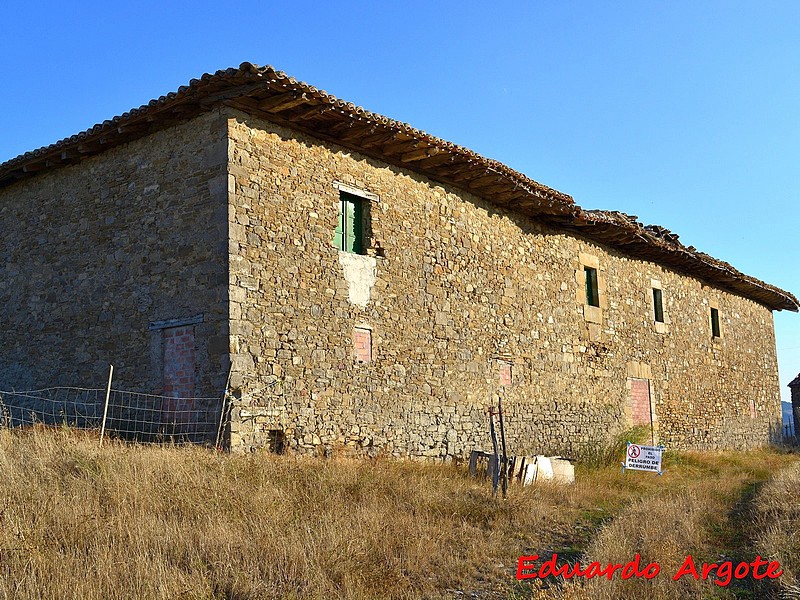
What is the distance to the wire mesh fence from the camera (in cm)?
940

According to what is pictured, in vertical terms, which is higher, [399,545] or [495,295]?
[495,295]

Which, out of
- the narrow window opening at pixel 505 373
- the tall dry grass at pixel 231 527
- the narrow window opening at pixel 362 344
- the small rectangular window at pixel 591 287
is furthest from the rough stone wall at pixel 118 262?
the small rectangular window at pixel 591 287

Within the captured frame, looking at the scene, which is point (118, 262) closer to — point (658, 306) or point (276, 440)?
point (276, 440)

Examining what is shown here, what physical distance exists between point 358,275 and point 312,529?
5.05m

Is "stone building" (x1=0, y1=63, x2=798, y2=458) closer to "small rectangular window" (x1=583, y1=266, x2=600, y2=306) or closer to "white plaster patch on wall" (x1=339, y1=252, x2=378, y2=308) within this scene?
"white plaster patch on wall" (x1=339, y1=252, x2=378, y2=308)

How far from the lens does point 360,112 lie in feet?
33.3

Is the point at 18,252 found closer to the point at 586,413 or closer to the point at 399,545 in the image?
the point at 399,545

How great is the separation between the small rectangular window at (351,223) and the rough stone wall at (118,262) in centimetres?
198

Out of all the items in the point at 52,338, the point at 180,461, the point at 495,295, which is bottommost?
the point at 180,461

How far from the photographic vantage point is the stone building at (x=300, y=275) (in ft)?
31.7

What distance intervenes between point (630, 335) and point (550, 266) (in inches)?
122

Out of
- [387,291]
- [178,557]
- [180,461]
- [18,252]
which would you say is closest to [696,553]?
[178,557]

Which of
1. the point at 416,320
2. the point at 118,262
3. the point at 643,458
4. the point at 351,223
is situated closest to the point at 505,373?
the point at 416,320

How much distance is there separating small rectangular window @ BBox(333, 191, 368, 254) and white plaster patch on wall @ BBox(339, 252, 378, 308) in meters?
0.17
